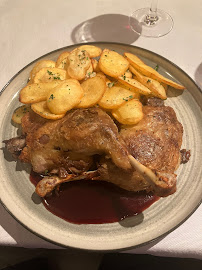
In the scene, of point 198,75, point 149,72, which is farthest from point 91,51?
point 198,75

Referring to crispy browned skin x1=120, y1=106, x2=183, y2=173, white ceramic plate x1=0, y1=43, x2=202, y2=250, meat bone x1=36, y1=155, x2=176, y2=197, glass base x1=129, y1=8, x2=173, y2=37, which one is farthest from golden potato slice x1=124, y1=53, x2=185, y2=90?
glass base x1=129, y1=8, x2=173, y2=37

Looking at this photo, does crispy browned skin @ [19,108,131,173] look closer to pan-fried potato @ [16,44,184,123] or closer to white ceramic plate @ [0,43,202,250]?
pan-fried potato @ [16,44,184,123]

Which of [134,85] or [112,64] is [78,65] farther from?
[134,85]

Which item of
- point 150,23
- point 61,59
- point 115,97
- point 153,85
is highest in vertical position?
point 150,23

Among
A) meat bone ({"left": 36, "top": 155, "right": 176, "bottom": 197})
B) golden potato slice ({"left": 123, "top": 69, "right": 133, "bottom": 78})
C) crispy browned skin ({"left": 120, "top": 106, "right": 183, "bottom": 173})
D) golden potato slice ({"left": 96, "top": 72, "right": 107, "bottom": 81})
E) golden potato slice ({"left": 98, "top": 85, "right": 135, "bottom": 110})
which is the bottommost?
meat bone ({"left": 36, "top": 155, "right": 176, "bottom": 197})

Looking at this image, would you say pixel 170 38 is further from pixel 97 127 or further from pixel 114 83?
pixel 97 127
